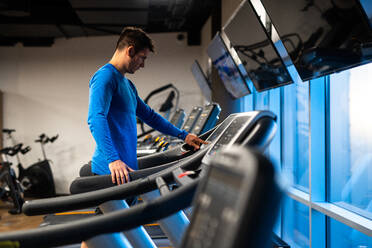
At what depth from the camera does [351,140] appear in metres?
2.89

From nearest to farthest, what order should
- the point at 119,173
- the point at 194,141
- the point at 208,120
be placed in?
the point at 119,173
the point at 194,141
the point at 208,120

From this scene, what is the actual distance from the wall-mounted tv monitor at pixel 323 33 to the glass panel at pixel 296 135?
4.14 ft

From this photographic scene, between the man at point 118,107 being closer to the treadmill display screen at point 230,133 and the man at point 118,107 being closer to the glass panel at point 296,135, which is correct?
the treadmill display screen at point 230,133

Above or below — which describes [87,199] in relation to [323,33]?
below

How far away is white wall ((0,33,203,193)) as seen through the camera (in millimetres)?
8469

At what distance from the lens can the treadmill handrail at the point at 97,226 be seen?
2.73 ft

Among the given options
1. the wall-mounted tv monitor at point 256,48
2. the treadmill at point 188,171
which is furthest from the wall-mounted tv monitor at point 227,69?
the treadmill at point 188,171

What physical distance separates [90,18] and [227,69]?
3.28 metres

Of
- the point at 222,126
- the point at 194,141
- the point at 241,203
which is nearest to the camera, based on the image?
the point at 241,203

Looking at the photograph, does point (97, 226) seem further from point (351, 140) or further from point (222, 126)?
point (351, 140)

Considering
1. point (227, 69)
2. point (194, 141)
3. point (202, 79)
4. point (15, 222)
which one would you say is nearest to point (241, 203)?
point (194, 141)

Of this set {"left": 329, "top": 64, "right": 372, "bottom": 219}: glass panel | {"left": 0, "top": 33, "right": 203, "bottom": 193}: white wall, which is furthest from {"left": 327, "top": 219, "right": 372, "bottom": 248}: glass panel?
{"left": 0, "top": 33, "right": 203, "bottom": 193}: white wall

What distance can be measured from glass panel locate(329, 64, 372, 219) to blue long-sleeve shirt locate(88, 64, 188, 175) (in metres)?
1.36

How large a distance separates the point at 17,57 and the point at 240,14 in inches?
270
